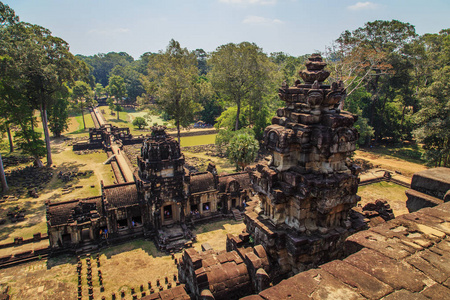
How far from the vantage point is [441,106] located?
26.4m

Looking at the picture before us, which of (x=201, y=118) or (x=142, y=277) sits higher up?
(x=201, y=118)

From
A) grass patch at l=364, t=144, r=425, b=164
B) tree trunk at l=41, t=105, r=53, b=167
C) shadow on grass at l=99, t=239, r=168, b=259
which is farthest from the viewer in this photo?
grass patch at l=364, t=144, r=425, b=164

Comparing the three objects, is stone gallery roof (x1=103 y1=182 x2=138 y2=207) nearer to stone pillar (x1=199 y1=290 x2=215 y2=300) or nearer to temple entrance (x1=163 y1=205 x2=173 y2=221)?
temple entrance (x1=163 y1=205 x2=173 y2=221)

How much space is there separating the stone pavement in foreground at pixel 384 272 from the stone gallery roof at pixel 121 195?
15618 millimetres

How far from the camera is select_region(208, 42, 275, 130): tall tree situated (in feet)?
113

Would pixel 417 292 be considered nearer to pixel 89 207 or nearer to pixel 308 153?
pixel 308 153

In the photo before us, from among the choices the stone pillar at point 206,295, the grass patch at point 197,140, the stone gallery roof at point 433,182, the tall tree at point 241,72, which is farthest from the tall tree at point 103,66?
the stone gallery roof at point 433,182

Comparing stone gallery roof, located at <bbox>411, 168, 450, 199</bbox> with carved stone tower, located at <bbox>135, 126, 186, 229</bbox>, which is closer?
stone gallery roof, located at <bbox>411, 168, 450, 199</bbox>

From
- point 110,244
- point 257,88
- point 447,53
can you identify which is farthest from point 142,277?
point 447,53

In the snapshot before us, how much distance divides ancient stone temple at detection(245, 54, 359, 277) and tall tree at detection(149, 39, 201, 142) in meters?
24.1

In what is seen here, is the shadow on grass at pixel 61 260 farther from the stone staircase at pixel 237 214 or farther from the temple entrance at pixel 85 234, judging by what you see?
the stone staircase at pixel 237 214

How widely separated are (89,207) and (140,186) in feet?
11.4

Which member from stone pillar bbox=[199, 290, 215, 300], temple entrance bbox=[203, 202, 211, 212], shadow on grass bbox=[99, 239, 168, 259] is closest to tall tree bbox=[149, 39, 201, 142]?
temple entrance bbox=[203, 202, 211, 212]

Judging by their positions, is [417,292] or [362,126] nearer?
[417,292]
